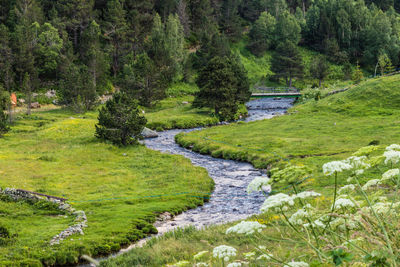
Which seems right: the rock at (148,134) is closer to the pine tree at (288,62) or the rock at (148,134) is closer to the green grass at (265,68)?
the green grass at (265,68)

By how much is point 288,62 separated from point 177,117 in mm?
56064

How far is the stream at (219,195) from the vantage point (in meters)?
25.5

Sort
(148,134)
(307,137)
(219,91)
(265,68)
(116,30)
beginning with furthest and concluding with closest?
(265,68) < (116,30) < (219,91) < (148,134) < (307,137)

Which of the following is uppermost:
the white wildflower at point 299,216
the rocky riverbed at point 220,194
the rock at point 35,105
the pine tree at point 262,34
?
the pine tree at point 262,34

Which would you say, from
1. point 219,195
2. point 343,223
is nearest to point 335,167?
point 343,223

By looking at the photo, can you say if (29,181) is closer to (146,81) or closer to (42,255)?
(42,255)

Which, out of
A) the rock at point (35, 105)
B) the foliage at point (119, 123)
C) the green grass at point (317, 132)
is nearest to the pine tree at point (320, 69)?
the green grass at point (317, 132)

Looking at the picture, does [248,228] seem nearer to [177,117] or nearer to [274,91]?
[177,117]

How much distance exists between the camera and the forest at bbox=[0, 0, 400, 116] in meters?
82.4

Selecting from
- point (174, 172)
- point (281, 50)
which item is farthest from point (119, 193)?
point (281, 50)

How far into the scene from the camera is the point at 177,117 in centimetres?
6869

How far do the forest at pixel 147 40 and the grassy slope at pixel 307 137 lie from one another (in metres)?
30.9

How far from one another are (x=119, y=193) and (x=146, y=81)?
5347cm

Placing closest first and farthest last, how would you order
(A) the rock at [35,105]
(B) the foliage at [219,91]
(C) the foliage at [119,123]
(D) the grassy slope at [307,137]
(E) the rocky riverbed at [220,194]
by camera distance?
(D) the grassy slope at [307,137], (E) the rocky riverbed at [220,194], (C) the foliage at [119,123], (B) the foliage at [219,91], (A) the rock at [35,105]
